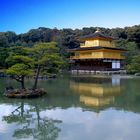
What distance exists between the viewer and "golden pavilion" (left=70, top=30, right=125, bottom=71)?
38.8 metres

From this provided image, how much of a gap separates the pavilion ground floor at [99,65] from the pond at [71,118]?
74.8ft

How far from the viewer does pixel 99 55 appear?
39031mm

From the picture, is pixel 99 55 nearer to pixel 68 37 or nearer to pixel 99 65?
pixel 99 65

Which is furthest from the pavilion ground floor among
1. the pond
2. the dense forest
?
the pond

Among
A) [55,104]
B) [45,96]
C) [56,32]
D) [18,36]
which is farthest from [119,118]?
[18,36]

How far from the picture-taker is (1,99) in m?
14.7

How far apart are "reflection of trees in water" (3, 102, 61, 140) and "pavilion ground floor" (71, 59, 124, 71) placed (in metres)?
26.4

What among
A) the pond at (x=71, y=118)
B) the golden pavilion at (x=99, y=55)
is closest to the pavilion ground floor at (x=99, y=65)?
the golden pavilion at (x=99, y=55)

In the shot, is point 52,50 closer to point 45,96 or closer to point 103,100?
point 45,96

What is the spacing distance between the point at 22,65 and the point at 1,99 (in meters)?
2.25

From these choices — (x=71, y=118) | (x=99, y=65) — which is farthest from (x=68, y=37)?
(x=71, y=118)

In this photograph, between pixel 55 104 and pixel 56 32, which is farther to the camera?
pixel 56 32

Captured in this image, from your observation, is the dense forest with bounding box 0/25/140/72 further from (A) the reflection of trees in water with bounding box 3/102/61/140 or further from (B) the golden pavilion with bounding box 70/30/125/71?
(A) the reflection of trees in water with bounding box 3/102/61/140

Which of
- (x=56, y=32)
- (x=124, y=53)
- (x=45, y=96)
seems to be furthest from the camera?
(x=56, y=32)
